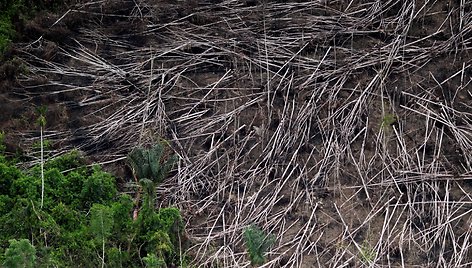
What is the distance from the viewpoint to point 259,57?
6.90 m

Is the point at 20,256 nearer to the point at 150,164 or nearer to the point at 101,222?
the point at 101,222

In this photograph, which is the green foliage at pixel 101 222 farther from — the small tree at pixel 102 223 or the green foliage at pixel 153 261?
the green foliage at pixel 153 261

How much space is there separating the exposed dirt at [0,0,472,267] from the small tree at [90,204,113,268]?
2.13 ft

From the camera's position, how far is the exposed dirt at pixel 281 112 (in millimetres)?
5738

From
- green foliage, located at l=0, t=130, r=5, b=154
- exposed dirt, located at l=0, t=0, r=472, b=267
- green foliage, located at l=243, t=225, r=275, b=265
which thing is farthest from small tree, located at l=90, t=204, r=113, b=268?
green foliage, located at l=0, t=130, r=5, b=154

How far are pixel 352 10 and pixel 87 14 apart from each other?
2215 millimetres

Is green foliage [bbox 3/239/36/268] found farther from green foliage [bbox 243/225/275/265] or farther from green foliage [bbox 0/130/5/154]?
green foliage [bbox 0/130/5/154]

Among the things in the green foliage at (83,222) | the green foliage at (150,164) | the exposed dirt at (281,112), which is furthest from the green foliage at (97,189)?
the exposed dirt at (281,112)

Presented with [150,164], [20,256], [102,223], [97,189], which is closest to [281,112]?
[150,164]

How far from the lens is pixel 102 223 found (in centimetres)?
519

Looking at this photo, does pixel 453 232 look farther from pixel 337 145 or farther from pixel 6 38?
pixel 6 38

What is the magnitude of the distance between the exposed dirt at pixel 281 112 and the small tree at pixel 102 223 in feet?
2.13

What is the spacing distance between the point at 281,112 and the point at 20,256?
248 centimetres

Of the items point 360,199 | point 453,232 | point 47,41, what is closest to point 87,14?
point 47,41
